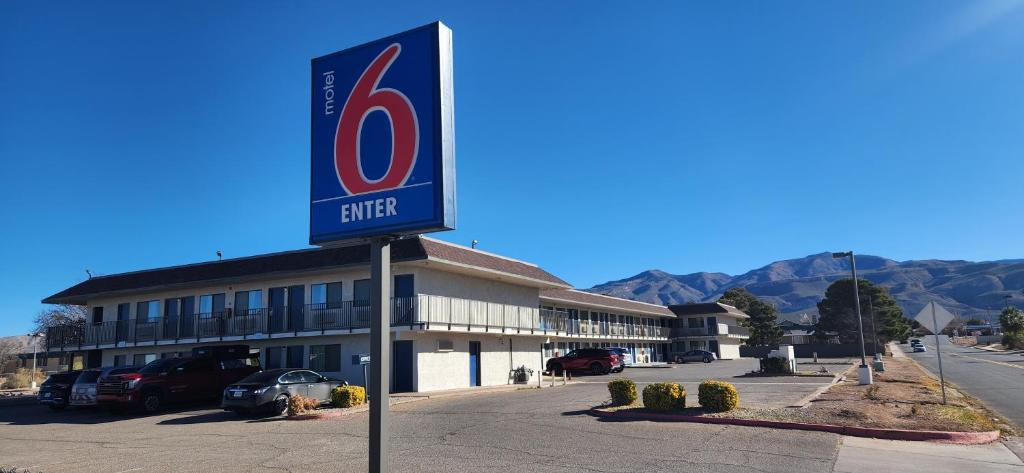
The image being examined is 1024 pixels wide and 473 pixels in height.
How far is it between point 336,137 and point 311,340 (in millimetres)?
24817

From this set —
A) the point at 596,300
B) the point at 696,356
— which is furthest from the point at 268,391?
the point at 696,356

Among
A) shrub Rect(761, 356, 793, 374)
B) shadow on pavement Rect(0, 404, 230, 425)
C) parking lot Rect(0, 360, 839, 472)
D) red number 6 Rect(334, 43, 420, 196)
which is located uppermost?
red number 6 Rect(334, 43, 420, 196)

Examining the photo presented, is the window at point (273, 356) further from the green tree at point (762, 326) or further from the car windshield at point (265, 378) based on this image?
the green tree at point (762, 326)

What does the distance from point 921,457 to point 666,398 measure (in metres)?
6.14

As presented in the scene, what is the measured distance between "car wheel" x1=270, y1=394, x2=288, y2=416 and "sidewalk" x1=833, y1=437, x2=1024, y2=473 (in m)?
14.9

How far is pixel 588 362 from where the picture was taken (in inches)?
1673

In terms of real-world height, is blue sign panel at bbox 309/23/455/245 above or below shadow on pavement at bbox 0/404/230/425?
above

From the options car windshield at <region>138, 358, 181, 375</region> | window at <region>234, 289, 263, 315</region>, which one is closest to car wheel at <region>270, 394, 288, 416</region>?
car windshield at <region>138, 358, 181, 375</region>

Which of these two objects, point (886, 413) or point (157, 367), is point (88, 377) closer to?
point (157, 367)

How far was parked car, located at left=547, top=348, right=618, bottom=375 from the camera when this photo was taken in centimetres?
4238

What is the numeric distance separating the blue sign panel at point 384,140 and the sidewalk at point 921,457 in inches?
310

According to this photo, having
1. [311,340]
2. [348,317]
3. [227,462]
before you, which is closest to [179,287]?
[311,340]

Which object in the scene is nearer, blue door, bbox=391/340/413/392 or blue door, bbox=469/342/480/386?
blue door, bbox=391/340/413/392

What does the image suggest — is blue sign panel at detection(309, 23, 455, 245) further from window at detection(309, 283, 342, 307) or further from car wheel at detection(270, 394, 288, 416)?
window at detection(309, 283, 342, 307)
